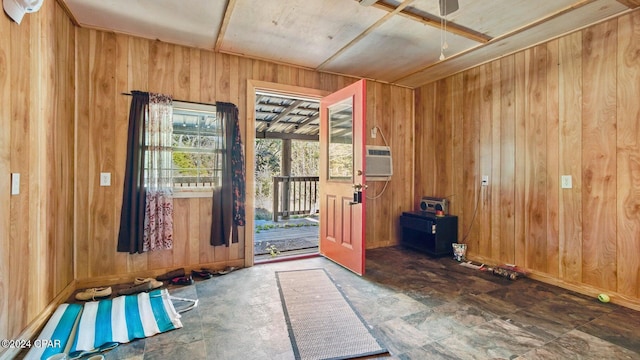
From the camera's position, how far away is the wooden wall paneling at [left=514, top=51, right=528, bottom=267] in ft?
9.93

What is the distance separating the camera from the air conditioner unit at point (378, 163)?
390 cm

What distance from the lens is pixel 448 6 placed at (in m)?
2.24

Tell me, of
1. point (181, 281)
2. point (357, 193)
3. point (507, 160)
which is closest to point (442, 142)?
point (507, 160)

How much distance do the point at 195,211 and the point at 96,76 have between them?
64.7 inches

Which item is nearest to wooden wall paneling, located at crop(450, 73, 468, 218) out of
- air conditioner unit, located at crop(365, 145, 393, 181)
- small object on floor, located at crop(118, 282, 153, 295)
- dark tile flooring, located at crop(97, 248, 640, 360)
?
air conditioner unit, located at crop(365, 145, 393, 181)

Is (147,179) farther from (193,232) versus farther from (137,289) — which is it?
(137,289)

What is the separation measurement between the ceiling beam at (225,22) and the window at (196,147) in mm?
670

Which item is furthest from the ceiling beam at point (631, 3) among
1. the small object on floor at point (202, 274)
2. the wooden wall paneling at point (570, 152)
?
the small object on floor at point (202, 274)

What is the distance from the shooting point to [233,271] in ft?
10.2

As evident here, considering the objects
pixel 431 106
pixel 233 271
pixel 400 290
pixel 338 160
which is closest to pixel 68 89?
pixel 233 271

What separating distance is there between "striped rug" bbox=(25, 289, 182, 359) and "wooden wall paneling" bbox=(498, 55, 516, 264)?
11.5 ft

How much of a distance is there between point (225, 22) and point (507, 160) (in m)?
3.42

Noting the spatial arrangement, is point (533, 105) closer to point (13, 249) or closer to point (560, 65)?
point (560, 65)

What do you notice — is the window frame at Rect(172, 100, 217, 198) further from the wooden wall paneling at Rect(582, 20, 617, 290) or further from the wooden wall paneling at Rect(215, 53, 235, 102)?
the wooden wall paneling at Rect(582, 20, 617, 290)
